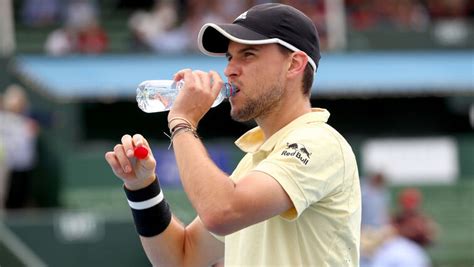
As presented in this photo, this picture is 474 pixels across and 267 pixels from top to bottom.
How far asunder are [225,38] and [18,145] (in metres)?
10.6

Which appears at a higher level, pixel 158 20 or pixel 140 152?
pixel 140 152

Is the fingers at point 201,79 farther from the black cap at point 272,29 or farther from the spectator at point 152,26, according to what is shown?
the spectator at point 152,26

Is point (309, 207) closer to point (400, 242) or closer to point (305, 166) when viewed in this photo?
point (305, 166)

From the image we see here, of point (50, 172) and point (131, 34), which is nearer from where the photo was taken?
point (50, 172)

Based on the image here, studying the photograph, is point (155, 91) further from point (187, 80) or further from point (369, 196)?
point (369, 196)

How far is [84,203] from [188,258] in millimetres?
10867

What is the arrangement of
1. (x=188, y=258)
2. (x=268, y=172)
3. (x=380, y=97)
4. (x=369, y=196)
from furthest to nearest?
(x=380, y=97) < (x=369, y=196) < (x=188, y=258) < (x=268, y=172)

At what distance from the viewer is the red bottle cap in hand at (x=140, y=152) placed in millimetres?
4268

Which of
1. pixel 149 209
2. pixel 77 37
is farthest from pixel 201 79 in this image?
pixel 77 37

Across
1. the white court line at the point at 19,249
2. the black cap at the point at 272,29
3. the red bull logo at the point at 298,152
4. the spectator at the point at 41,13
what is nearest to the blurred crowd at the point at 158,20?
the spectator at the point at 41,13

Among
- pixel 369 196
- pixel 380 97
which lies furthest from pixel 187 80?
pixel 380 97

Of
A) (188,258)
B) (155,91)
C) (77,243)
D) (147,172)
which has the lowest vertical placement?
(77,243)

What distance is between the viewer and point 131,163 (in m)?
4.41

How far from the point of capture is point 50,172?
15516mm
